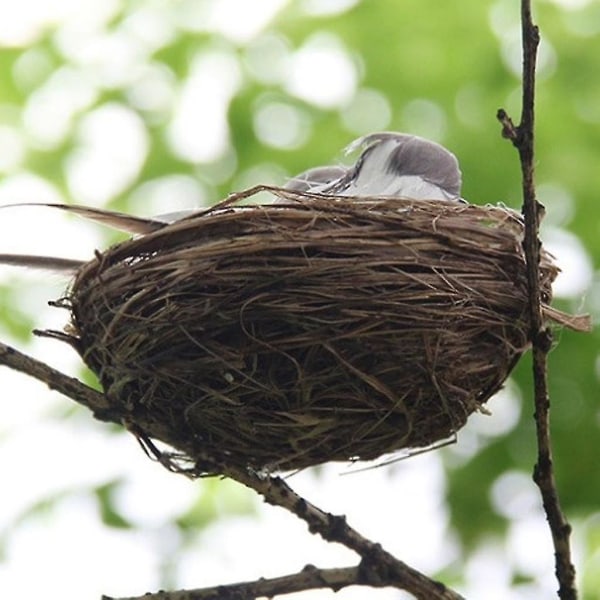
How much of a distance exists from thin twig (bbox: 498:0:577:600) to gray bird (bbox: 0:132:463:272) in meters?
0.71

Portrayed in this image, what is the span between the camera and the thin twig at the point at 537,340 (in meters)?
2.38

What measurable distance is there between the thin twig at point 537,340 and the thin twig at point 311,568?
0.26 m

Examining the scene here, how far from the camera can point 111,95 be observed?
16.9 feet

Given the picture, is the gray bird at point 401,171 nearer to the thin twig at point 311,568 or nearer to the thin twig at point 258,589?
the thin twig at point 311,568

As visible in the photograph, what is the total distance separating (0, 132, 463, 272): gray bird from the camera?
124 inches

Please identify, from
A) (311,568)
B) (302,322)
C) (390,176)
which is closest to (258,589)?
(311,568)

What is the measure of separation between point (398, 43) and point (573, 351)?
1.44 m

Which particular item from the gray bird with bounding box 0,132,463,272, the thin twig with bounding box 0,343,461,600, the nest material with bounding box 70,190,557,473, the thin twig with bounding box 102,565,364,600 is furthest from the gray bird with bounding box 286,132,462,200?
the thin twig with bounding box 102,565,364,600

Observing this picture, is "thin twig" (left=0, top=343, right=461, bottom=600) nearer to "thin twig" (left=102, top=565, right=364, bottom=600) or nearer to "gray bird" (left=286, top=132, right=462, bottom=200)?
"thin twig" (left=102, top=565, right=364, bottom=600)

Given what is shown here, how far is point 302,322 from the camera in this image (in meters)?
2.67

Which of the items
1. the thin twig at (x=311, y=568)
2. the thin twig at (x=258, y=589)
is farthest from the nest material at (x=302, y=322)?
the thin twig at (x=258, y=589)

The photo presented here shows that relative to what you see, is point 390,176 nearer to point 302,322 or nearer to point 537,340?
point 302,322

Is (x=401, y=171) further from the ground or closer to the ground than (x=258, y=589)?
further from the ground

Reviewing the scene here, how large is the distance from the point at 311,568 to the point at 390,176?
4.33 feet
